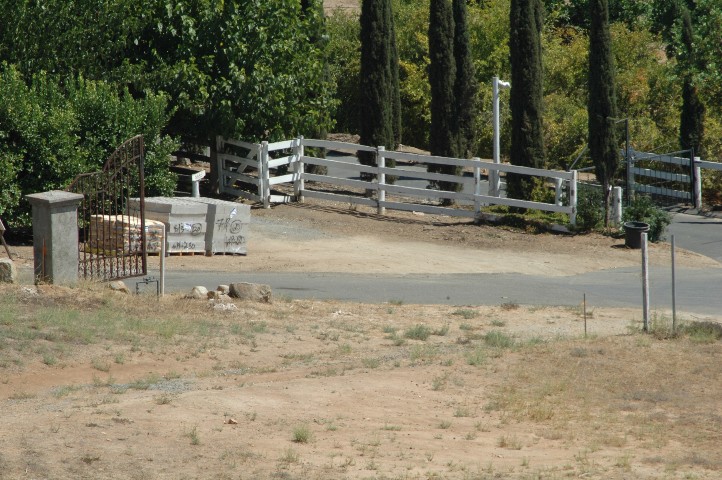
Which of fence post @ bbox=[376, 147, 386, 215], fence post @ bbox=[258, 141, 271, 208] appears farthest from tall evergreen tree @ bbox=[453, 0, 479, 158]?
fence post @ bbox=[258, 141, 271, 208]

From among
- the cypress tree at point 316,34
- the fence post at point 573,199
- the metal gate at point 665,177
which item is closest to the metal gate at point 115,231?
the cypress tree at point 316,34

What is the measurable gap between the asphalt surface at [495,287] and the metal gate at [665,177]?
8.64 m

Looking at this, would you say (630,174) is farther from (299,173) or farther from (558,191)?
(299,173)

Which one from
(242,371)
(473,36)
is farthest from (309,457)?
(473,36)

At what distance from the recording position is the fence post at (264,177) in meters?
27.6

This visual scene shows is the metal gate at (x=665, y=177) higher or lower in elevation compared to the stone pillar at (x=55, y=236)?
higher

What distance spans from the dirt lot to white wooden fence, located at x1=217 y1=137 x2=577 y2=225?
8.31 metres

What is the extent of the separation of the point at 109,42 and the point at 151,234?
6895mm

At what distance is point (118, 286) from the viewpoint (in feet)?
57.1

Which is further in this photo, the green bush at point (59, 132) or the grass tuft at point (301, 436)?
the green bush at point (59, 132)

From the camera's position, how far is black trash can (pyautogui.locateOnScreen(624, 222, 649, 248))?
2419cm

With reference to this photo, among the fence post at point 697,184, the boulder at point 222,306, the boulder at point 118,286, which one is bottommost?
the boulder at point 222,306

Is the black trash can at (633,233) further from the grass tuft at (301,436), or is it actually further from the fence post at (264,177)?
the grass tuft at (301,436)

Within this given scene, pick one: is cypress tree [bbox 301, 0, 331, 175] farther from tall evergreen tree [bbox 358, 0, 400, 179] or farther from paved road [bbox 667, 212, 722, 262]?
paved road [bbox 667, 212, 722, 262]
